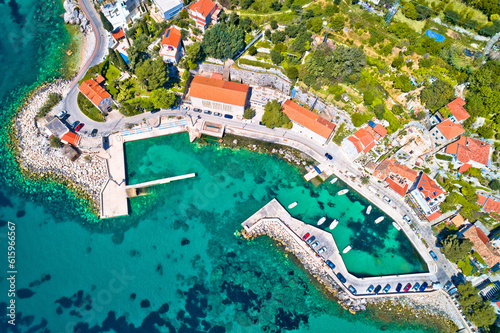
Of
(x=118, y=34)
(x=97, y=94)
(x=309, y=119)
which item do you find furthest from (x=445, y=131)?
(x=118, y=34)

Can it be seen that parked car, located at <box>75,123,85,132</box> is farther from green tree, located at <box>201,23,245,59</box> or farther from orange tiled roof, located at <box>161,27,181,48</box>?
green tree, located at <box>201,23,245,59</box>

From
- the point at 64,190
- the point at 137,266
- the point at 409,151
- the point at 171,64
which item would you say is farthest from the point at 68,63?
→ the point at 409,151

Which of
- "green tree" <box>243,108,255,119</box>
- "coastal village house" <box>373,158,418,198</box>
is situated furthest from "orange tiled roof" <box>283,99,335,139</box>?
"coastal village house" <box>373,158,418,198</box>

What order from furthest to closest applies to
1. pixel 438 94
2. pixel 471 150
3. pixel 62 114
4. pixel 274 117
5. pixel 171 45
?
pixel 171 45 < pixel 62 114 < pixel 274 117 < pixel 438 94 < pixel 471 150

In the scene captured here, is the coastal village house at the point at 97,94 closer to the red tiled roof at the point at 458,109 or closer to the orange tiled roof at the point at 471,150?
the red tiled roof at the point at 458,109

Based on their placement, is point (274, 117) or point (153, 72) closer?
point (153, 72)

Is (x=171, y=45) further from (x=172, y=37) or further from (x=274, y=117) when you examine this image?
(x=274, y=117)

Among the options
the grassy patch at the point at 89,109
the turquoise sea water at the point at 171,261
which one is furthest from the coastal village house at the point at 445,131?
the grassy patch at the point at 89,109
